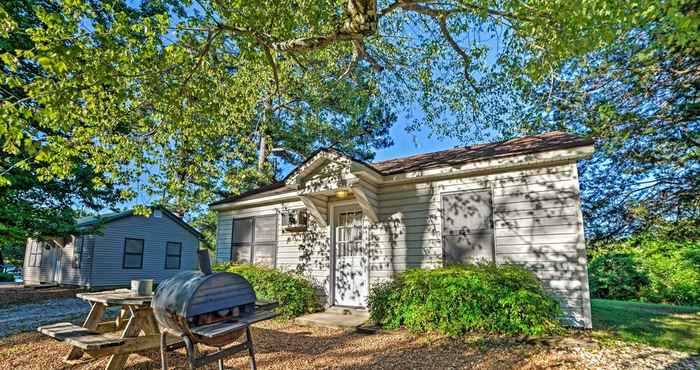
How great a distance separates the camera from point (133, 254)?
52.5 feet

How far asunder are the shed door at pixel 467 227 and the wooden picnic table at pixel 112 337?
470cm

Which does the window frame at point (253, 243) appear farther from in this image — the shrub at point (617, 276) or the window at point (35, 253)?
the window at point (35, 253)

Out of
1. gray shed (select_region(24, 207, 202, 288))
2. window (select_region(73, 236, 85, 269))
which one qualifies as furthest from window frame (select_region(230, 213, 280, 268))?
window (select_region(73, 236, 85, 269))

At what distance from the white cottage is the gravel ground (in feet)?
3.75

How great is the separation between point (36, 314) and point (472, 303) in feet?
34.3

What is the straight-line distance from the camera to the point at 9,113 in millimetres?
3432

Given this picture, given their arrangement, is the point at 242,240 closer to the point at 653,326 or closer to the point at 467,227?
the point at 467,227

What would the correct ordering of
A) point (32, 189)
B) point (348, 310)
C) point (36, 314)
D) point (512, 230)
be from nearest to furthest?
point (512, 230) < point (348, 310) < point (36, 314) < point (32, 189)

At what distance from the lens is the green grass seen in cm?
502

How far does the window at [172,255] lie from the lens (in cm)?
1701

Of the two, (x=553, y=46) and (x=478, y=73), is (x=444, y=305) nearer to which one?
(x=553, y=46)

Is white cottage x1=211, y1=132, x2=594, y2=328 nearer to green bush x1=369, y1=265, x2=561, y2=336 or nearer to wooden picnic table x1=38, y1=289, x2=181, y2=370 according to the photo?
green bush x1=369, y1=265, x2=561, y2=336

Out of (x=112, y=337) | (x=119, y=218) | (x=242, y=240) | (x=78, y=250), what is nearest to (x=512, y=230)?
(x=112, y=337)

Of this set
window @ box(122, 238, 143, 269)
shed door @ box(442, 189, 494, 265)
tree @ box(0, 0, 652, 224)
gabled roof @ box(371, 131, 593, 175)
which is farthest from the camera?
window @ box(122, 238, 143, 269)
